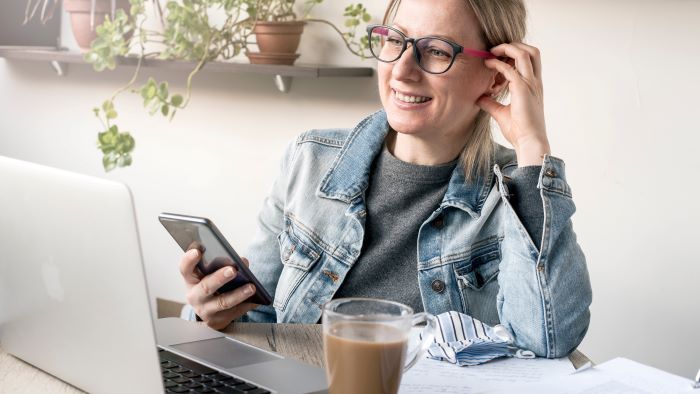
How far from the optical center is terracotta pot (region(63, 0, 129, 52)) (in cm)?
281

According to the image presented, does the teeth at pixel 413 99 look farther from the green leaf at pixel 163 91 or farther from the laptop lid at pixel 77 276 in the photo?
the green leaf at pixel 163 91

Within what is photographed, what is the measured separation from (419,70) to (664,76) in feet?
2.26

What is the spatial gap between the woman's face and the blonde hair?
0.02 metres

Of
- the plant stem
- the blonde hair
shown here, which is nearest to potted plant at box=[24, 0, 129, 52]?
the plant stem

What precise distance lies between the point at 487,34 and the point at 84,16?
1712 mm

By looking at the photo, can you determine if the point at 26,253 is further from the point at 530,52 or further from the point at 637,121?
the point at 637,121

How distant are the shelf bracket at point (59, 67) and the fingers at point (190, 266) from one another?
1994 mm

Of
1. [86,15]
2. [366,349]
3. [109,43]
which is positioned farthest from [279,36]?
[366,349]

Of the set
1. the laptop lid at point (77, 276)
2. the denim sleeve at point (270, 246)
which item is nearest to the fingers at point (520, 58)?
the denim sleeve at point (270, 246)

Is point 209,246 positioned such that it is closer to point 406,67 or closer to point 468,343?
point 468,343

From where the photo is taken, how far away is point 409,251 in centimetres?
153

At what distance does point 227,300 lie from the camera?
49.2 inches

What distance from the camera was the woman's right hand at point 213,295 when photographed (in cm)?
122

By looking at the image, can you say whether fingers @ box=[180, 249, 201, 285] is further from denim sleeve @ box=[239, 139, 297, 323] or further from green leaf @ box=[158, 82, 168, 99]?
green leaf @ box=[158, 82, 168, 99]
